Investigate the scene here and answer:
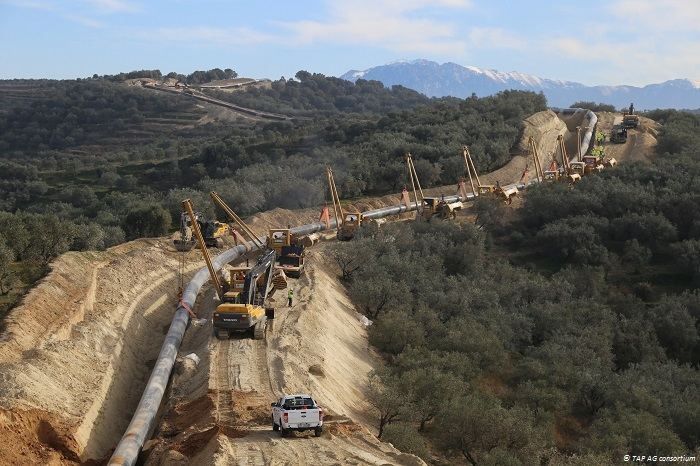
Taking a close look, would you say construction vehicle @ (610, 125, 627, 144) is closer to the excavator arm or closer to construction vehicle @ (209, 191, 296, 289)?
construction vehicle @ (209, 191, 296, 289)

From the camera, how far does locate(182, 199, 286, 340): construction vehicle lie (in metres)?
27.8

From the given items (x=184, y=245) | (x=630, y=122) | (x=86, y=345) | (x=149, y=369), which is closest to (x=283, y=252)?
(x=184, y=245)

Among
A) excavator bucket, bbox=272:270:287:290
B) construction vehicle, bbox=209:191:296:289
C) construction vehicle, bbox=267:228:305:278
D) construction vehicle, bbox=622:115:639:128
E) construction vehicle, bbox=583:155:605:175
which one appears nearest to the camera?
excavator bucket, bbox=272:270:287:290

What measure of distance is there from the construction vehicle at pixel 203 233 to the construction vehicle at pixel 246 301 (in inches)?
369

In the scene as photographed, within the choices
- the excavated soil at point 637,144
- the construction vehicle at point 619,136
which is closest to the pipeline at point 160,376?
the excavated soil at point 637,144

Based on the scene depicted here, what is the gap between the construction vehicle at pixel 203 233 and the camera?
43.1 m

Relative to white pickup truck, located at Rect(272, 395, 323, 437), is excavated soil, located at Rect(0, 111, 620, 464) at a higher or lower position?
lower

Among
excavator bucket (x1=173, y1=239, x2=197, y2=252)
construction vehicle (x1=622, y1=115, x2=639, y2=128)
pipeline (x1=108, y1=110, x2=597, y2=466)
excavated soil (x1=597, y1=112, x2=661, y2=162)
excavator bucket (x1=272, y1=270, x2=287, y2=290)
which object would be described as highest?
construction vehicle (x1=622, y1=115, x2=639, y2=128)

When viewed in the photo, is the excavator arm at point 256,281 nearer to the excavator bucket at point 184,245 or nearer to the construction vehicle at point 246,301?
the construction vehicle at point 246,301

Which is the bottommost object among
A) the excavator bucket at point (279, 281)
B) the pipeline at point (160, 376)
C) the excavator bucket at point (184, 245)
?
the pipeline at point (160, 376)

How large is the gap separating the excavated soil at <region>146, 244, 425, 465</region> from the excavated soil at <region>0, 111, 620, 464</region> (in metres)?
0.06

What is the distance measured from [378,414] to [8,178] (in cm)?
7320

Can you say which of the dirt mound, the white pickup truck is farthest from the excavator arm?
the white pickup truck

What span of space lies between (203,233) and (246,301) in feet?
55.9
